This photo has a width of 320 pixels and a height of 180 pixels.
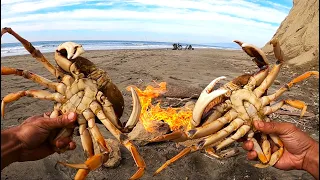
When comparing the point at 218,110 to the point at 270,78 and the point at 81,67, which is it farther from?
the point at 81,67

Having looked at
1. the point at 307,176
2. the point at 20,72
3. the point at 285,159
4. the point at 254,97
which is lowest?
the point at 307,176

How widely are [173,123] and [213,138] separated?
104 inches

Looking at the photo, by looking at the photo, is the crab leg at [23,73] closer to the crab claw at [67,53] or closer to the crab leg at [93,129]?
the crab claw at [67,53]

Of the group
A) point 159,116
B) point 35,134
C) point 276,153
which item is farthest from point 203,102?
point 159,116

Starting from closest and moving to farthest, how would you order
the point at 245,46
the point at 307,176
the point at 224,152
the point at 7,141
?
the point at 7,141, the point at 245,46, the point at 307,176, the point at 224,152

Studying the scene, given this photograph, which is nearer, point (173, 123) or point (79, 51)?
point (79, 51)

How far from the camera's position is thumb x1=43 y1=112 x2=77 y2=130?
386cm

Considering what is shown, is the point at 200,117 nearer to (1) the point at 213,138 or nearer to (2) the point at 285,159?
(1) the point at 213,138

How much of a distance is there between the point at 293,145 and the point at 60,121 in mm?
3013

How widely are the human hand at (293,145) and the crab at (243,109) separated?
4.1 inches

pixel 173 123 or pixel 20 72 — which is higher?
pixel 20 72

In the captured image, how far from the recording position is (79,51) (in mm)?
3793

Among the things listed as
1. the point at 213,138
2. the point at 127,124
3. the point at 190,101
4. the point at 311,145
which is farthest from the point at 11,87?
the point at 311,145

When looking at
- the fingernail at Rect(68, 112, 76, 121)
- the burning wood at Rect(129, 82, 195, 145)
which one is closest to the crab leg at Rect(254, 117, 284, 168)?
the burning wood at Rect(129, 82, 195, 145)
